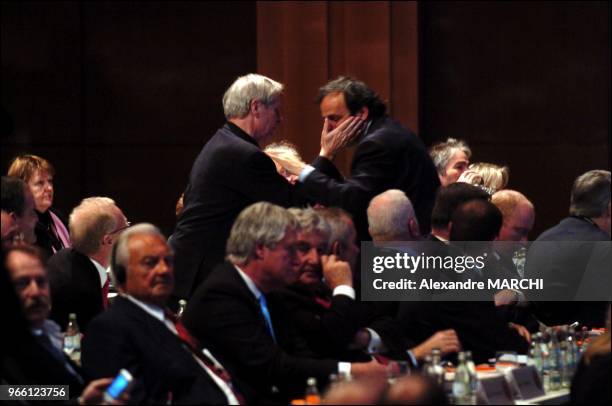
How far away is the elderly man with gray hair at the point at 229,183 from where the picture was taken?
474 cm

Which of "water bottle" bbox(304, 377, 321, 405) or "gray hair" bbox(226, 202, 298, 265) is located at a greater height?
"gray hair" bbox(226, 202, 298, 265)

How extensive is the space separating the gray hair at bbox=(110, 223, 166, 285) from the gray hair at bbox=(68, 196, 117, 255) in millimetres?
1341

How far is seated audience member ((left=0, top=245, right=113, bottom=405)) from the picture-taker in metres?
3.37

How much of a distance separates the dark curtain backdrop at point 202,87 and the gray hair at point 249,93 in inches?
158

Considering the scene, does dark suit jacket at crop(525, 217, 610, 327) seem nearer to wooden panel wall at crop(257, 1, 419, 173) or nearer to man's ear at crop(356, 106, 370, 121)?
man's ear at crop(356, 106, 370, 121)

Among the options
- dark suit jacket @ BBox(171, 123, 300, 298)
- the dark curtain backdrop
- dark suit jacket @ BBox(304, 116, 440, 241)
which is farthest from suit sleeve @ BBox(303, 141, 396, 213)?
the dark curtain backdrop

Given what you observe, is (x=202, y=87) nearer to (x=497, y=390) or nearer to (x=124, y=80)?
(x=124, y=80)

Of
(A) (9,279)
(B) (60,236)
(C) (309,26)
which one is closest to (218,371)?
(A) (9,279)

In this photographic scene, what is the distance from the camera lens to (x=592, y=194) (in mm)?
5184

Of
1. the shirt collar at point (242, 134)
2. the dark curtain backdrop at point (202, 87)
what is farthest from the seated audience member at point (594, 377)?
the dark curtain backdrop at point (202, 87)

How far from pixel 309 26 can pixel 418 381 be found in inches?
238

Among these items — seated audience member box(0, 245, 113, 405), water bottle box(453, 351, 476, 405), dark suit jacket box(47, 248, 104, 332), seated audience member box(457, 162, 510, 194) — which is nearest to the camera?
seated audience member box(0, 245, 113, 405)

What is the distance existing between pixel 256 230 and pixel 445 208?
3.70ft

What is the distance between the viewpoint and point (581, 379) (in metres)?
3.63
